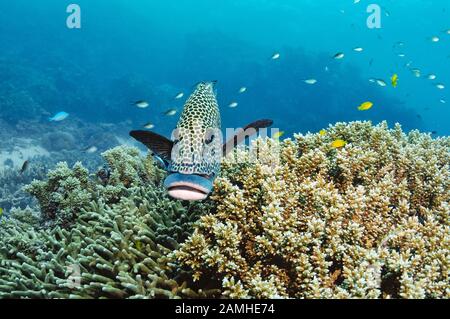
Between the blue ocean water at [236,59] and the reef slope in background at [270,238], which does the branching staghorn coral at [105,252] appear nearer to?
the reef slope in background at [270,238]

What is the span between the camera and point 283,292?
9.41ft

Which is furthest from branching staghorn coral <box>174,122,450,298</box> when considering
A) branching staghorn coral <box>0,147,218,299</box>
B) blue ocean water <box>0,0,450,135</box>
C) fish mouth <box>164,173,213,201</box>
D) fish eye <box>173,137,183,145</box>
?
blue ocean water <box>0,0,450,135</box>

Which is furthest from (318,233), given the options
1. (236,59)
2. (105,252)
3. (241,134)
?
(236,59)

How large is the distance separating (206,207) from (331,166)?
1742 millimetres

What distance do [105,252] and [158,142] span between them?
1656 millimetres

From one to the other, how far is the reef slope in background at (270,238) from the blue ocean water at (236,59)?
12666mm

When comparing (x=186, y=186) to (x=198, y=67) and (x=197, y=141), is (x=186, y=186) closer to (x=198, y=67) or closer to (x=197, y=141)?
(x=197, y=141)

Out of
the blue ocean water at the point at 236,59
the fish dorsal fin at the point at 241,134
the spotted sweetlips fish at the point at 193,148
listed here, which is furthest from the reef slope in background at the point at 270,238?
the blue ocean water at the point at 236,59

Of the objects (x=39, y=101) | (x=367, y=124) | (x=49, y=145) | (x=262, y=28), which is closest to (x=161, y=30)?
(x=262, y=28)

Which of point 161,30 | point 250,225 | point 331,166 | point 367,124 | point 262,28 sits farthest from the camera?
point 161,30

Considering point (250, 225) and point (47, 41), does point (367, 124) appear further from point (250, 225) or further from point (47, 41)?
point (47, 41)

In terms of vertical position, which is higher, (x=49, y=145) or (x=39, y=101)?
(x=39, y=101)

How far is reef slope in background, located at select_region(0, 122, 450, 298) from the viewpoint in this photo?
9.56 feet

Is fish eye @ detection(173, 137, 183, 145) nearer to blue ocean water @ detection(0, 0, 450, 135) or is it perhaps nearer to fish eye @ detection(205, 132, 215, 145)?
fish eye @ detection(205, 132, 215, 145)
